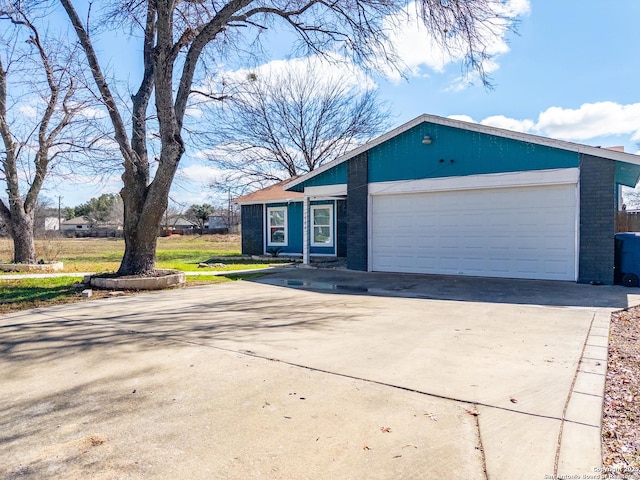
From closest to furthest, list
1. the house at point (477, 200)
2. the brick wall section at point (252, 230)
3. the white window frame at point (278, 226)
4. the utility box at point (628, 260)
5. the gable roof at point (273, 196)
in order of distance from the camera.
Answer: the utility box at point (628, 260), the house at point (477, 200), the gable roof at point (273, 196), the white window frame at point (278, 226), the brick wall section at point (252, 230)

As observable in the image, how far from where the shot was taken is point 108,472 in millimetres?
2434

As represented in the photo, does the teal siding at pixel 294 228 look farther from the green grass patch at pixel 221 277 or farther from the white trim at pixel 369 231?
→ the white trim at pixel 369 231

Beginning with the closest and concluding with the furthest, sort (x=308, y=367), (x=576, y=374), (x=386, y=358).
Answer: (x=576, y=374) → (x=308, y=367) → (x=386, y=358)

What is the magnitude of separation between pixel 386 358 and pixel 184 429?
2191mm

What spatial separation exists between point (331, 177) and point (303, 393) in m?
10.7

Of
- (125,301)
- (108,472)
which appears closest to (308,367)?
(108,472)

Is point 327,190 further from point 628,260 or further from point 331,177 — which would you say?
point 628,260

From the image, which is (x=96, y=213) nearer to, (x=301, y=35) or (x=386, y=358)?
(x=301, y=35)

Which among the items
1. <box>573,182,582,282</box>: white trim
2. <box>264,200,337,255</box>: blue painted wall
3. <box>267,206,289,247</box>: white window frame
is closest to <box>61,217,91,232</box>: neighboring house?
<box>267,206,289,247</box>: white window frame

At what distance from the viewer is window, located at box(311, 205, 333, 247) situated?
1714 cm

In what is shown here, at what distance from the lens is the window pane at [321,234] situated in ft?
56.5

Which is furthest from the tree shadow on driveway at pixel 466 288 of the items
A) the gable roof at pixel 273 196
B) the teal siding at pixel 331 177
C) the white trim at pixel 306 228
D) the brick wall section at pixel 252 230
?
the brick wall section at pixel 252 230

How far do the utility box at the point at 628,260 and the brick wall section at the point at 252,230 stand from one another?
13.7m

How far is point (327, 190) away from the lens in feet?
45.3
